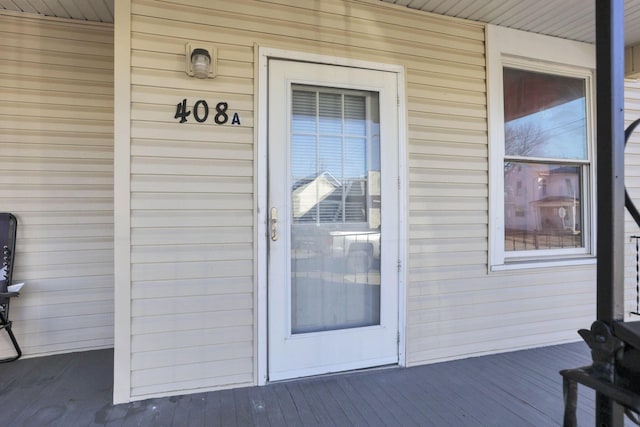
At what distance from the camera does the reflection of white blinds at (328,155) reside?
2367mm

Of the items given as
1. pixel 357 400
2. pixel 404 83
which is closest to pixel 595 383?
pixel 357 400

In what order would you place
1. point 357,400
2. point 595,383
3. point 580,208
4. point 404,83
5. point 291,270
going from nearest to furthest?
1. point 595,383
2. point 357,400
3. point 291,270
4. point 404,83
5. point 580,208

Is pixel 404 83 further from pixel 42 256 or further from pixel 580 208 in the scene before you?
pixel 42 256

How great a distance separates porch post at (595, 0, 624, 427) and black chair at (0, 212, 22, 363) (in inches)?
127

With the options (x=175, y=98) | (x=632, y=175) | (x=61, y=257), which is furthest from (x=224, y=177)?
(x=632, y=175)

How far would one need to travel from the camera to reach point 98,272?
2.79 metres

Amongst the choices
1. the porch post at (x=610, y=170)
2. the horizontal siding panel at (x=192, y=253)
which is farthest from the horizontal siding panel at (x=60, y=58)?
the porch post at (x=610, y=170)

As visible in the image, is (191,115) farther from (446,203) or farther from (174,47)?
(446,203)

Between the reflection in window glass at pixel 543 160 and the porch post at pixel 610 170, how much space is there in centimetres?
198

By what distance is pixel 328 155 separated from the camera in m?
2.42

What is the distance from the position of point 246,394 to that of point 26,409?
1190 mm

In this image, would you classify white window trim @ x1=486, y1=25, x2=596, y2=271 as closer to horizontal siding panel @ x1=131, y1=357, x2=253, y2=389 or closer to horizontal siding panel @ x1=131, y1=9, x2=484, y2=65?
horizontal siding panel @ x1=131, y1=9, x2=484, y2=65

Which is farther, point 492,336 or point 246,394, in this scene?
point 492,336

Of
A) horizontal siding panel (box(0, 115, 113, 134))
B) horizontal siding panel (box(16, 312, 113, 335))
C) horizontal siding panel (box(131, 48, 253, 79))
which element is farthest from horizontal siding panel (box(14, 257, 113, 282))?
horizontal siding panel (box(131, 48, 253, 79))
